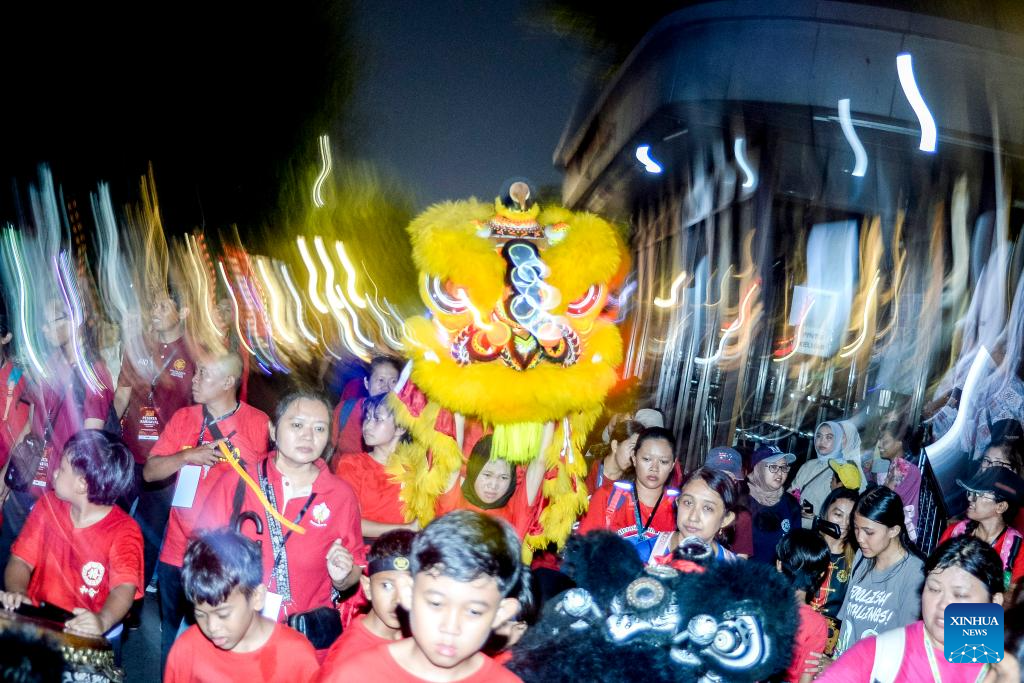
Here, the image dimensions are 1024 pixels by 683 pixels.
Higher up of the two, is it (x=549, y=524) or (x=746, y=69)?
(x=746, y=69)

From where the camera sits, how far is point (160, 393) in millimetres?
4516

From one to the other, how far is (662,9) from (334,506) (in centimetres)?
905

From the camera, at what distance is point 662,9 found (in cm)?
1049

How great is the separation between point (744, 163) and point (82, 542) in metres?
11.0

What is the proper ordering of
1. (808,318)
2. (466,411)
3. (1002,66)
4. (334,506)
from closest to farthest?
(334,506) → (466,411) → (1002,66) → (808,318)

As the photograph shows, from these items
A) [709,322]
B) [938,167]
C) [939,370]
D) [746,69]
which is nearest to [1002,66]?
[938,167]

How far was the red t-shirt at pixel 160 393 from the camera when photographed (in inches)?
177

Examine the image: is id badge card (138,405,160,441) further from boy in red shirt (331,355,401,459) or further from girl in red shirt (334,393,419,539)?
girl in red shirt (334,393,419,539)

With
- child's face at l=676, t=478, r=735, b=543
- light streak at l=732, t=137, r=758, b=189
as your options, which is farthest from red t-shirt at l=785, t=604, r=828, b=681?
light streak at l=732, t=137, r=758, b=189

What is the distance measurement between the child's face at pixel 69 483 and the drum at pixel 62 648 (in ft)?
2.11

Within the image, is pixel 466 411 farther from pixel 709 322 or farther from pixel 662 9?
pixel 709 322

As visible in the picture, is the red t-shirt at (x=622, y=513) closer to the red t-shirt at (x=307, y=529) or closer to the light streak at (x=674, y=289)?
the red t-shirt at (x=307, y=529)

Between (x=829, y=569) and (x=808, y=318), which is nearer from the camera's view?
(x=829, y=569)

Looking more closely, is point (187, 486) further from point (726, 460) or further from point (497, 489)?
point (726, 460)
